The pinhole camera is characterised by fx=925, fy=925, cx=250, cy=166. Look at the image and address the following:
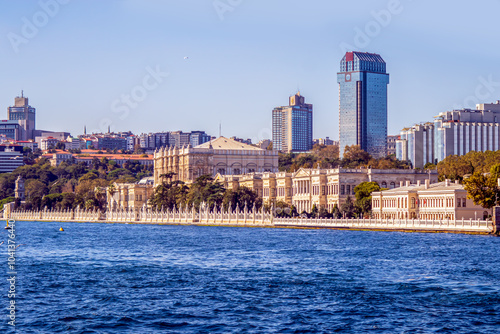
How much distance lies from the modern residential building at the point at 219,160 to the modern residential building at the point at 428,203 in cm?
7088

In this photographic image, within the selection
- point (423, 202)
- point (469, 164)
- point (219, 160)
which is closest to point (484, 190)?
point (423, 202)

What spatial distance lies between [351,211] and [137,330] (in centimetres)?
8129

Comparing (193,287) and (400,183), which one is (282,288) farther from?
(400,183)

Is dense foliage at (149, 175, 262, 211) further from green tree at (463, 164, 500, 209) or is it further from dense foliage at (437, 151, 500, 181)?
green tree at (463, 164, 500, 209)

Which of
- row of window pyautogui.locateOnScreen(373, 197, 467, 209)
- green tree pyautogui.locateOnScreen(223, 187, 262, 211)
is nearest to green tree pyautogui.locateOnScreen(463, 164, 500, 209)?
row of window pyautogui.locateOnScreen(373, 197, 467, 209)

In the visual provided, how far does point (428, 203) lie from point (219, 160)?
8526 cm

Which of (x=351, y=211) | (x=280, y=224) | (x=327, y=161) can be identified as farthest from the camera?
(x=327, y=161)

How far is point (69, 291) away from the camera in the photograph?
39312mm

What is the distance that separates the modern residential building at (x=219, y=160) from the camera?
573ft

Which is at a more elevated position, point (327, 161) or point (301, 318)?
point (327, 161)

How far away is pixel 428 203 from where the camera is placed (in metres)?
95.7

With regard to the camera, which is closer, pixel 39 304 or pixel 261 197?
pixel 39 304

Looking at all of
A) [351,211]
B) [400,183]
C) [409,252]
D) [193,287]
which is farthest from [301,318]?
[400,183]

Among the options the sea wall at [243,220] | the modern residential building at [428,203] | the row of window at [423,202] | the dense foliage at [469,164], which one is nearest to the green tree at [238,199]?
the sea wall at [243,220]
